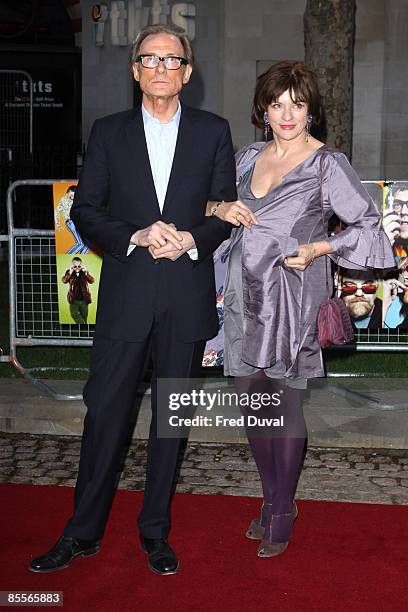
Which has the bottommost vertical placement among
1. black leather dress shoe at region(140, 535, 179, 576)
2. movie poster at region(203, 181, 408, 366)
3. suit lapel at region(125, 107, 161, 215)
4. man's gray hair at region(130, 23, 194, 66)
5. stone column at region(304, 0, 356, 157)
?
black leather dress shoe at region(140, 535, 179, 576)

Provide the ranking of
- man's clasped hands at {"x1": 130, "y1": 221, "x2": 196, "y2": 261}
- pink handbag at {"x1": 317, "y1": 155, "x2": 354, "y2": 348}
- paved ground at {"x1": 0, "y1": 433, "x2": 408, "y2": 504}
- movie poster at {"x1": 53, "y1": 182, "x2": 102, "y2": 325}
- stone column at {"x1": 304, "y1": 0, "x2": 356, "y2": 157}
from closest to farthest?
man's clasped hands at {"x1": 130, "y1": 221, "x2": 196, "y2": 261}, pink handbag at {"x1": 317, "y1": 155, "x2": 354, "y2": 348}, paved ground at {"x1": 0, "y1": 433, "x2": 408, "y2": 504}, movie poster at {"x1": 53, "y1": 182, "x2": 102, "y2": 325}, stone column at {"x1": 304, "y1": 0, "x2": 356, "y2": 157}

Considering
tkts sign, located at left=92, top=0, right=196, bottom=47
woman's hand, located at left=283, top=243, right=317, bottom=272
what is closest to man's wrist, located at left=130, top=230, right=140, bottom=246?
woman's hand, located at left=283, top=243, right=317, bottom=272

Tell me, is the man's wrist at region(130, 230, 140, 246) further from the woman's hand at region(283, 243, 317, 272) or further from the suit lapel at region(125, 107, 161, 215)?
the woman's hand at region(283, 243, 317, 272)

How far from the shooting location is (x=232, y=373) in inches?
171

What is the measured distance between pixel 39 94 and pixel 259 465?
621 inches

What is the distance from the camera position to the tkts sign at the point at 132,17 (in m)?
15.6

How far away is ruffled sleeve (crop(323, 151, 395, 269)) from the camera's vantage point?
4074 millimetres

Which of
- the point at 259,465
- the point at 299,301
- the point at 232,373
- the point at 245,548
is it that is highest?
the point at 299,301

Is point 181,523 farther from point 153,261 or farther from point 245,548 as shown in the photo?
point 153,261

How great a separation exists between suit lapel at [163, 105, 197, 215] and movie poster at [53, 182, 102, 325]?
2611 millimetres

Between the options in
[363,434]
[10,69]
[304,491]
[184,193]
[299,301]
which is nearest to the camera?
[184,193]

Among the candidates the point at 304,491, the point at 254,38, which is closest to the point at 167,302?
the point at 304,491

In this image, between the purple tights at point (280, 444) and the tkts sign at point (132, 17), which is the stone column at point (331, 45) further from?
the tkts sign at point (132, 17)

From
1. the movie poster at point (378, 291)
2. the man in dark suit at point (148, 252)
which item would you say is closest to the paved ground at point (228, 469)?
the movie poster at point (378, 291)
